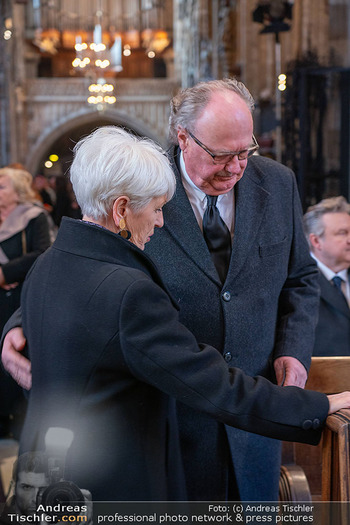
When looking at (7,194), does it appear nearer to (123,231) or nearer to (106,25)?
(123,231)

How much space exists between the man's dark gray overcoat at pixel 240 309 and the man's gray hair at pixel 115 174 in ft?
1.64

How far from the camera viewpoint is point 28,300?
1639 millimetres

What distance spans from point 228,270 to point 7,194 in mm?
2894

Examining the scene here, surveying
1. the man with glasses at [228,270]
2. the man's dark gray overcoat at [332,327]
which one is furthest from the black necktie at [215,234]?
the man's dark gray overcoat at [332,327]

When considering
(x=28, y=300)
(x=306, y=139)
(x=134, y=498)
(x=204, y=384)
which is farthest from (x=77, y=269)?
(x=306, y=139)

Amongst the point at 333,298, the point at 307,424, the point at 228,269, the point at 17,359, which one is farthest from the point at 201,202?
the point at 333,298

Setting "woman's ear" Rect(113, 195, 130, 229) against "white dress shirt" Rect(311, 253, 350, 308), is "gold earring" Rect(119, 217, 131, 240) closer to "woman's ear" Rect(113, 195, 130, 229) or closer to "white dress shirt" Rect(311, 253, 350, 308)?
"woman's ear" Rect(113, 195, 130, 229)

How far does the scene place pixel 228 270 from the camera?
213 centimetres

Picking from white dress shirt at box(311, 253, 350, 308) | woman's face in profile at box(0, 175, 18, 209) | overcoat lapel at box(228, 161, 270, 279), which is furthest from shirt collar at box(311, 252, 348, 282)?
woman's face in profile at box(0, 175, 18, 209)

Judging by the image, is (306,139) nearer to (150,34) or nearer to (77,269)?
(77,269)

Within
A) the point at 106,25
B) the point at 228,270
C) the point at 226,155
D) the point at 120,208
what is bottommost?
the point at 228,270

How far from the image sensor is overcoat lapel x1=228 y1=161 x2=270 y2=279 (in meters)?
2.14

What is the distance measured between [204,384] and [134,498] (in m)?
0.30

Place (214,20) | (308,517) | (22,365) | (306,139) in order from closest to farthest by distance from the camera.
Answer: (22,365), (308,517), (306,139), (214,20)
